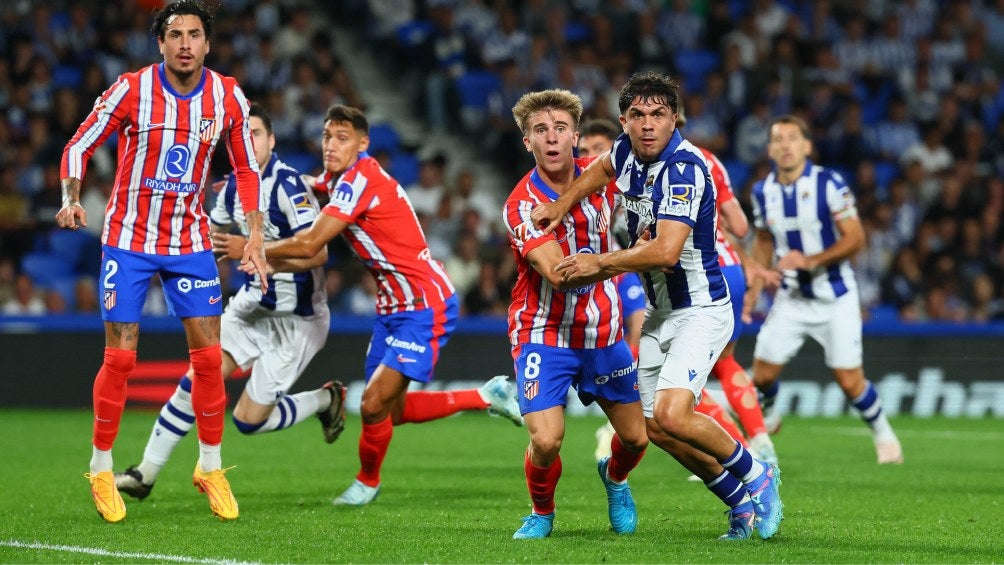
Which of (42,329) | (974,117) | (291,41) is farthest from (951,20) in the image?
(42,329)

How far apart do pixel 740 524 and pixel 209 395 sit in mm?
2811

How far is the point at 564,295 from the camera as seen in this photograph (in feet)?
20.6

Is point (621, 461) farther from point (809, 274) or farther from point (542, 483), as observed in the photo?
point (809, 274)

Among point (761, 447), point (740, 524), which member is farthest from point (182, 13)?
point (761, 447)

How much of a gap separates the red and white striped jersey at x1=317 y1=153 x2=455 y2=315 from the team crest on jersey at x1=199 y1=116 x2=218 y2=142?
896mm

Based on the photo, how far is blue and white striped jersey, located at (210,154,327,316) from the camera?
7.96 m

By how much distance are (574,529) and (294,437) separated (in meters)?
5.31

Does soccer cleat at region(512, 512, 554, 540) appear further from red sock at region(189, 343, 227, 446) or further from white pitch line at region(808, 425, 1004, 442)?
white pitch line at region(808, 425, 1004, 442)

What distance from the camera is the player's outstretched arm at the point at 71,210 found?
622cm

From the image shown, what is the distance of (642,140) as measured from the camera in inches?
237

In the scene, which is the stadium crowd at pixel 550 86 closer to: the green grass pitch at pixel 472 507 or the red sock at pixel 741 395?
the green grass pitch at pixel 472 507

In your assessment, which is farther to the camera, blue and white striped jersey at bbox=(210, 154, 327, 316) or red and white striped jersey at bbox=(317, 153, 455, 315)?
blue and white striped jersey at bbox=(210, 154, 327, 316)

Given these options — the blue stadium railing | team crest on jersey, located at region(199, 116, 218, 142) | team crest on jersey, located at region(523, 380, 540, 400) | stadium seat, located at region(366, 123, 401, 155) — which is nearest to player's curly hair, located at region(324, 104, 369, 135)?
team crest on jersey, located at region(199, 116, 218, 142)

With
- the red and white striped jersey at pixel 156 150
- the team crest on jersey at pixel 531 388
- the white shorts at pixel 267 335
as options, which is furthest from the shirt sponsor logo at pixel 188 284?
the team crest on jersey at pixel 531 388
